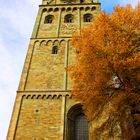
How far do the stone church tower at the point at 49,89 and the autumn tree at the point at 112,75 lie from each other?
4039mm

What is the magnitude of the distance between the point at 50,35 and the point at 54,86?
542 centimetres

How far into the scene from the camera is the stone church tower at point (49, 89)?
14594mm

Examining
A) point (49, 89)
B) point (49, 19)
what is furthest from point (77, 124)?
point (49, 19)

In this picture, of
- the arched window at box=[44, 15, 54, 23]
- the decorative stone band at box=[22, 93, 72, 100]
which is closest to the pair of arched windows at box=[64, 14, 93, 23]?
the arched window at box=[44, 15, 54, 23]

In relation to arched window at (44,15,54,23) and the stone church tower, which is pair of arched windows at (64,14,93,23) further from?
arched window at (44,15,54,23)

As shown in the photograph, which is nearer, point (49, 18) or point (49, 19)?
point (49, 19)

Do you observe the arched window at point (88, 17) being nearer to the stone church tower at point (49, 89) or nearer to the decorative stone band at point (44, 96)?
the stone church tower at point (49, 89)

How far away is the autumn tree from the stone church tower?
4039 millimetres

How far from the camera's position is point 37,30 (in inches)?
834

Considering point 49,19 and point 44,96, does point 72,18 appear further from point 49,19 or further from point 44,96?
point 44,96

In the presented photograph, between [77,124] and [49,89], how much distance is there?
2.81 meters

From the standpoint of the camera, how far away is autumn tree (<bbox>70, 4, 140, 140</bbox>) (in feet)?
32.9

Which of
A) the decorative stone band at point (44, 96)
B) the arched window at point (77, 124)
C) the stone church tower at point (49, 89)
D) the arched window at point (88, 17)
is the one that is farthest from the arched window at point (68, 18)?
the arched window at point (77, 124)

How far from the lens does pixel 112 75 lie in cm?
1036
